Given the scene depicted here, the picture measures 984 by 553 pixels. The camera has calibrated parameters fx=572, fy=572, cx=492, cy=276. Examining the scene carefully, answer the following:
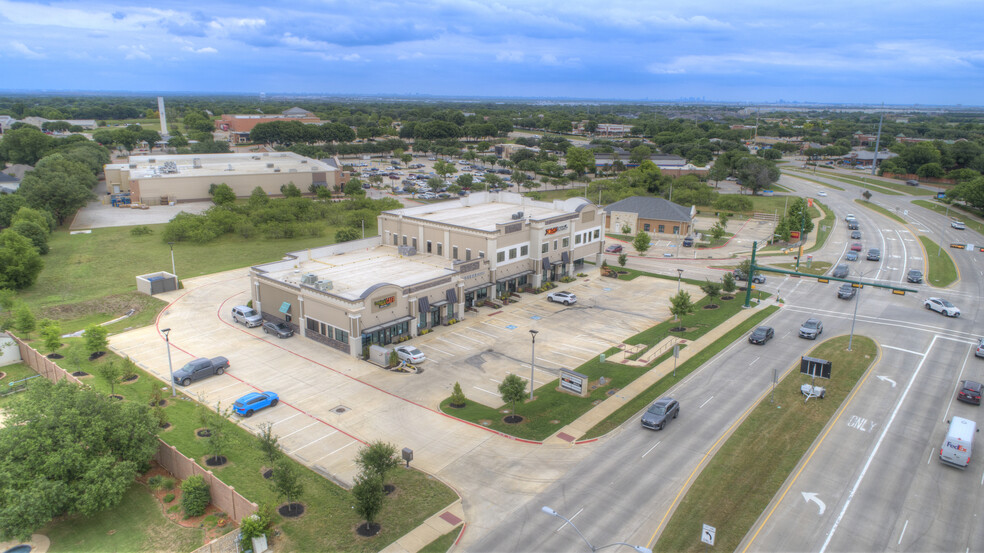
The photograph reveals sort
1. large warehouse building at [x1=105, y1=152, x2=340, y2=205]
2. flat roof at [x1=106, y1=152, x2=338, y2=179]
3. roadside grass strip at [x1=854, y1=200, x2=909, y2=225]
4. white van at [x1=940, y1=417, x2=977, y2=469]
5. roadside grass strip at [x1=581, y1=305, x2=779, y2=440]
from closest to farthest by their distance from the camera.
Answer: white van at [x1=940, y1=417, x2=977, y2=469] → roadside grass strip at [x1=581, y1=305, x2=779, y2=440] → roadside grass strip at [x1=854, y1=200, x2=909, y2=225] → large warehouse building at [x1=105, y1=152, x2=340, y2=205] → flat roof at [x1=106, y1=152, x2=338, y2=179]

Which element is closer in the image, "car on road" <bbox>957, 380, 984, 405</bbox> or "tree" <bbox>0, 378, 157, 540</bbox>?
"tree" <bbox>0, 378, 157, 540</bbox>

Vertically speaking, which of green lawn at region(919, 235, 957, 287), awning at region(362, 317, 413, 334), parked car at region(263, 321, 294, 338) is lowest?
parked car at region(263, 321, 294, 338)

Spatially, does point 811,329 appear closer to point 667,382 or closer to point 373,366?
point 667,382

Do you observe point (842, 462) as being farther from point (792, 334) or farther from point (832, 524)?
point (792, 334)

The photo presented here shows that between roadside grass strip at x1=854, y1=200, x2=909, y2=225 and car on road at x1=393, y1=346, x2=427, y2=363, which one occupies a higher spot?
roadside grass strip at x1=854, y1=200, x2=909, y2=225

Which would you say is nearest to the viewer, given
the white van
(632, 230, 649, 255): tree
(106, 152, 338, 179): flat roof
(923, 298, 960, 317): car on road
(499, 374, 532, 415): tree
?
the white van

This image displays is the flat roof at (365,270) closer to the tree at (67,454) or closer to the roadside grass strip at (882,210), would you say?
the tree at (67,454)

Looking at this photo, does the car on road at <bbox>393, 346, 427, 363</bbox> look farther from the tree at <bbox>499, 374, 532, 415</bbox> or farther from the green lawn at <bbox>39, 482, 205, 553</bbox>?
the green lawn at <bbox>39, 482, 205, 553</bbox>

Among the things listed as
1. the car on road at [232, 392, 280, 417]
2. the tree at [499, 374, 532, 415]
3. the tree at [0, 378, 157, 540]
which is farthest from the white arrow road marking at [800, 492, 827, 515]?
the tree at [0, 378, 157, 540]

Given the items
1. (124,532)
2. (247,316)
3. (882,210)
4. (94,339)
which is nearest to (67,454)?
(124,532)

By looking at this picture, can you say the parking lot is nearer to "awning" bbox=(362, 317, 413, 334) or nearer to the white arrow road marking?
"awning" bbox=(362, 317, 413, 334)
